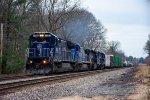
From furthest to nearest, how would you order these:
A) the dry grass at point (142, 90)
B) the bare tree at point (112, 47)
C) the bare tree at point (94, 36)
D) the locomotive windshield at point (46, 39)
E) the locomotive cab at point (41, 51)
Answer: the bare tree at point (112, 47) → the bare tree at point (94, 36) → the locomotive windshield at point (46, 39) → the locomotive cab at point (41, 51) → the dry grass at point (142, 90)

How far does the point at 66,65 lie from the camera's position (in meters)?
33.1

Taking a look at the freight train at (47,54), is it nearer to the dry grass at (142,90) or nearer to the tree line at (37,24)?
the tree line at (37,24)

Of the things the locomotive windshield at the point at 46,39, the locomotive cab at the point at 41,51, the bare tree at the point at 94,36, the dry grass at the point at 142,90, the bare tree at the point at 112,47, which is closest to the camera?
the dry grass at the point at 142,90

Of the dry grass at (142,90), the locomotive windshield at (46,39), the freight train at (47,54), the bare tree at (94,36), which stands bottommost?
the dry grass at (142,90)

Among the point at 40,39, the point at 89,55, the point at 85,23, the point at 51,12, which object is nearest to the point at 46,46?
the point at 40,39

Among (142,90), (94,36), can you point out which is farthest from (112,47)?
(142,90)

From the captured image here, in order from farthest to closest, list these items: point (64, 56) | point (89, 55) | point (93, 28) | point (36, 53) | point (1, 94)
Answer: point (93, 28) < point (89, 55) < point (64, 56) < point (36, 53) < point (1, 94)

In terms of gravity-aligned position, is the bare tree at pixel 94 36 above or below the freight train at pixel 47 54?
above

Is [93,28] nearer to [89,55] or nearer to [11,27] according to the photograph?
[89,55]

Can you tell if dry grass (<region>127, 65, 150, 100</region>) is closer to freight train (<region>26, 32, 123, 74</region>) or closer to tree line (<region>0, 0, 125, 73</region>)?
freight train (<region>26, 32, 123, 74</region>)

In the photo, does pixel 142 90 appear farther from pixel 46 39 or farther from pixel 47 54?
pixel 46 39

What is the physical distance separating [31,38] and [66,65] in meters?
4.65

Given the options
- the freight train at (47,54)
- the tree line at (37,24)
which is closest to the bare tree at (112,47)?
the tree line at (37,24)

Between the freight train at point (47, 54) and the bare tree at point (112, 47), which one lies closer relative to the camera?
the freight train at point (47, 54)
